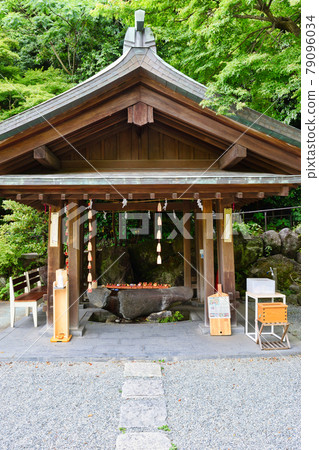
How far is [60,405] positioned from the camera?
135 inches

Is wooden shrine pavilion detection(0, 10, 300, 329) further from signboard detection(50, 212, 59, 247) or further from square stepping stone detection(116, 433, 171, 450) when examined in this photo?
square stepping stone detection(116, 433, 171, 450)

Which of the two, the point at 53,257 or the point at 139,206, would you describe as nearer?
the point at 53,257

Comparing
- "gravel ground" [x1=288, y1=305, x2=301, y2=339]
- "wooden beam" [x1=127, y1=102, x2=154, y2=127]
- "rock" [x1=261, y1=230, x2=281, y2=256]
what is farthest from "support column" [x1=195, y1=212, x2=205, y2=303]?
"wooden beam" [x1=127, y1=102, x2=154, y2=127]

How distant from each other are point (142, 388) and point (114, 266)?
5287 mm

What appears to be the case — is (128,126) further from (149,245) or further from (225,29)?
(149,245)

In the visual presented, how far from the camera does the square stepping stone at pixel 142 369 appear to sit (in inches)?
165

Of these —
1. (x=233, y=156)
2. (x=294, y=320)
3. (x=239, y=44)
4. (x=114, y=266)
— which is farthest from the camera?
(x=114, y=266)

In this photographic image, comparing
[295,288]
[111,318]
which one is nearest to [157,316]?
[111,318]

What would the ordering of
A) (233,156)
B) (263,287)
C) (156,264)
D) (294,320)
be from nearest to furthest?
1. (233,156)
2. (263,287)
3. (294,320)
4. (156,264)

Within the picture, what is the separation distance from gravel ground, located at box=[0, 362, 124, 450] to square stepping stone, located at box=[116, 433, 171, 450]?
0.09 meters

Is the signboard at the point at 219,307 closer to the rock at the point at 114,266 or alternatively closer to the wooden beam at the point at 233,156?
the wooden beam at the point at 233,156

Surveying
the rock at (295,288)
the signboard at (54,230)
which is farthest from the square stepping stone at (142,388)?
the rock at (295,288)

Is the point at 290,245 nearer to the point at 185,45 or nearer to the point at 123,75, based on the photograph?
the point at 185,45

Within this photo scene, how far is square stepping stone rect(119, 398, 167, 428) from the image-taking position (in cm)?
310
